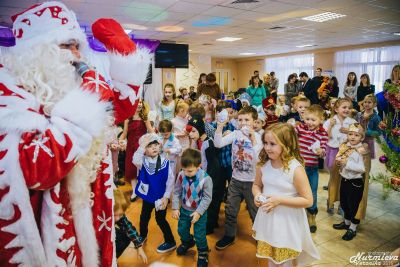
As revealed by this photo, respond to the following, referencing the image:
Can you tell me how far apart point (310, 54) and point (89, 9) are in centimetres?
1154

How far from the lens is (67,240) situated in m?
Answer: 0.92

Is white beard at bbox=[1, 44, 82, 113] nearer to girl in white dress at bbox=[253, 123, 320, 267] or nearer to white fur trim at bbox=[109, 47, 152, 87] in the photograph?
white fur trim at bbox=[109, 47, 152, 87]

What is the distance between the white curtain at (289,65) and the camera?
45.2 ft

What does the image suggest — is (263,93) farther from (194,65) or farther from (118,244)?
(194,65)

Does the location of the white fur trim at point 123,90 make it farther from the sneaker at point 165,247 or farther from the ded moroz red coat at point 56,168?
the sneaker at point 165,247

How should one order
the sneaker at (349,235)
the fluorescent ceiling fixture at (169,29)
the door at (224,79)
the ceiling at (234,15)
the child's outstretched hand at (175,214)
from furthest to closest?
the door at (224,79) → the fluorescent ceiling fixture at (169,29) → the ceiling at (234,15) → the sneaker at (349,235) → the child's outstretched hand at (175,214)

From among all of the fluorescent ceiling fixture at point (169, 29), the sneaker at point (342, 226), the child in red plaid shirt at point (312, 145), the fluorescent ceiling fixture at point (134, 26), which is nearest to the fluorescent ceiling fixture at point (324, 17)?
the fluorescent ceiling fixture at point (169, 29)

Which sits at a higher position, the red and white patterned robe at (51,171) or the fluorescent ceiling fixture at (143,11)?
the fluorescent ceiling fixture at (143,11)

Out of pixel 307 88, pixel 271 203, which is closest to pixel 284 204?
pixel 271 203

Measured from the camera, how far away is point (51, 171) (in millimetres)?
763

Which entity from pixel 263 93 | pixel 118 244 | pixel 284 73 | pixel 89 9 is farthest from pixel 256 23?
pixel 284 73

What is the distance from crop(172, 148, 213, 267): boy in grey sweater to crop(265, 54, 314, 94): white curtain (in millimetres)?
13129

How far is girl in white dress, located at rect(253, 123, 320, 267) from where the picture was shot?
5.64 feet

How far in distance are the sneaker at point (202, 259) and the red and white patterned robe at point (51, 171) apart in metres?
1.47
